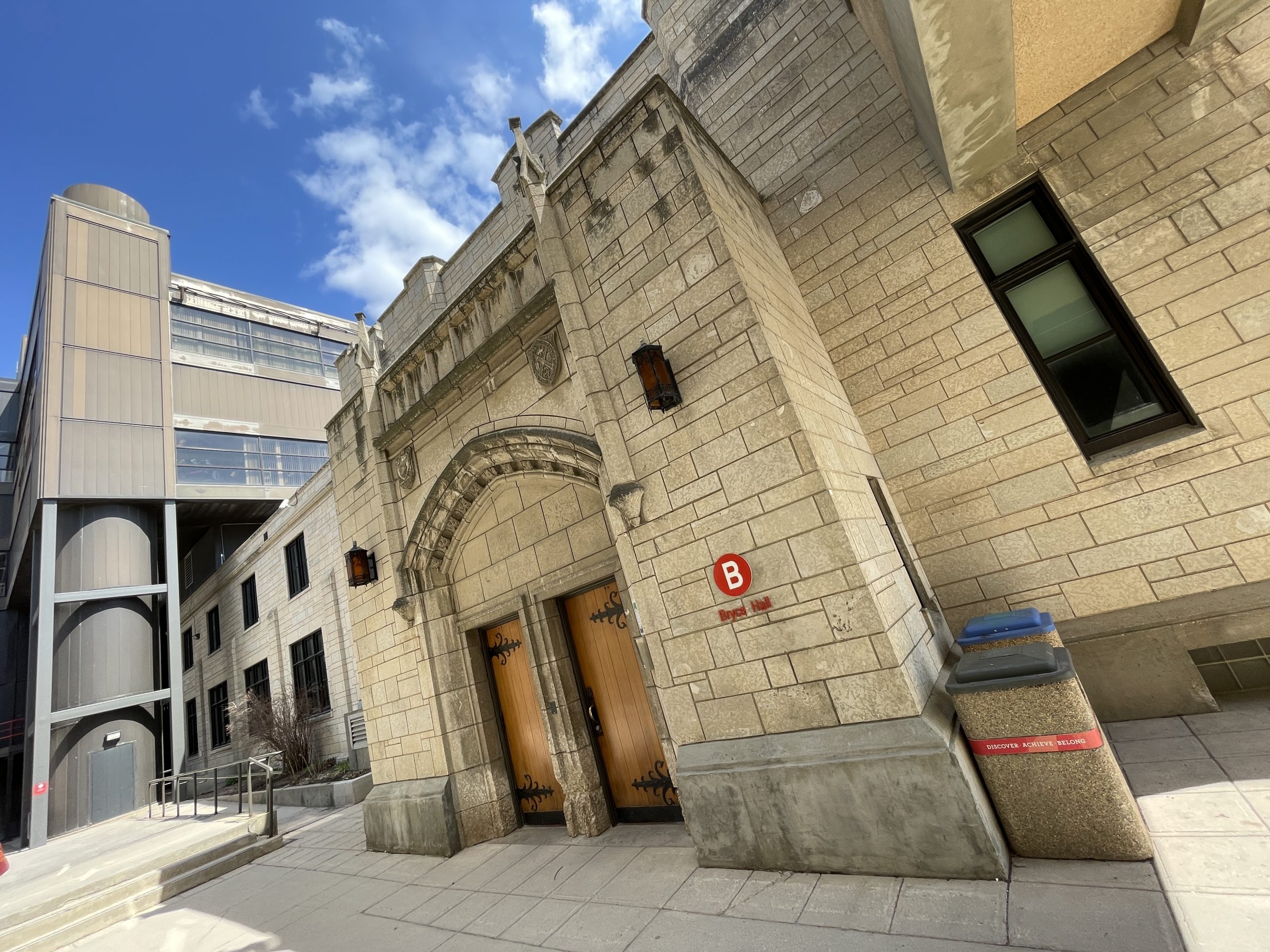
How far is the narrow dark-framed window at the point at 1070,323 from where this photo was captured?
4109mm

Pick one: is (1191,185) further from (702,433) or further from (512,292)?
(512,292)

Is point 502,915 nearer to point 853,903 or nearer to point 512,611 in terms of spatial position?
point 853,903

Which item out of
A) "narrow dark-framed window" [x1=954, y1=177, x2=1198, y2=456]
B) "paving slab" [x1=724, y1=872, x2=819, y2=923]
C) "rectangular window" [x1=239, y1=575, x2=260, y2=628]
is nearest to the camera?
"paving slab" [x1=724, y1=872, x2=819, y2=923]

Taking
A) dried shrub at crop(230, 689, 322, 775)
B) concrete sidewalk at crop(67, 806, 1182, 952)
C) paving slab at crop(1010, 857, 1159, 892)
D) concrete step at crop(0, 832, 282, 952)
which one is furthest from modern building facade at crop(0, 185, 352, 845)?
paving slab at crop(1010, 857, 1159, 892)

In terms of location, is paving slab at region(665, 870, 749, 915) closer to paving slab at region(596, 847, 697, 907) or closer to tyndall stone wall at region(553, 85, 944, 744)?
paving slab at region(596, 847, 697, 907)

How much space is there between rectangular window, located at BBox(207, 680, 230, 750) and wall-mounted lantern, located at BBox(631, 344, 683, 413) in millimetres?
20616

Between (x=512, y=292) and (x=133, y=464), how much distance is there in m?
19.6

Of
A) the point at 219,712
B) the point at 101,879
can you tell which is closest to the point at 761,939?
the point at 101,879

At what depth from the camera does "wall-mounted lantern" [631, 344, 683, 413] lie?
12.4 ft

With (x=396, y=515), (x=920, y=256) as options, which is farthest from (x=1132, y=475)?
(x=396, y=515)

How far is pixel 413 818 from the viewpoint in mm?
5648

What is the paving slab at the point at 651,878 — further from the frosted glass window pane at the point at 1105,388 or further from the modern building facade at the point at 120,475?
the modern building facade at the point at 120,475

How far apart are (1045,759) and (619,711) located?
3362 mm

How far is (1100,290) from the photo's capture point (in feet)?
14.0
